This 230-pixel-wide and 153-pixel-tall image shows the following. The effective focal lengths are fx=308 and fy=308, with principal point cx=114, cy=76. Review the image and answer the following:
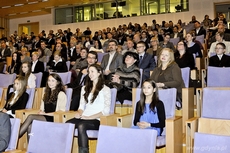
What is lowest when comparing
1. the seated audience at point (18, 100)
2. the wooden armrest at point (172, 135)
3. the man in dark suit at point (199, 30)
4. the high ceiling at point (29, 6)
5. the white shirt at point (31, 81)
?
the wooden armrest at point (172, 135)

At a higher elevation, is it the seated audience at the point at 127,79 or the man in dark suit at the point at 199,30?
the man in dark suit at the point at 199,30

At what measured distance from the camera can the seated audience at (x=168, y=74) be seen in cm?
338

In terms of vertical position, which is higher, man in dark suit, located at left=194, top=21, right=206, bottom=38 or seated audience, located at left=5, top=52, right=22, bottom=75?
man in dark suit, located at left=194, top=21, right=206, bottom=38

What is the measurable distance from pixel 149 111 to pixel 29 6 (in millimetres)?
11255

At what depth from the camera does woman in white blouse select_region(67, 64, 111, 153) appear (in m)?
2.93

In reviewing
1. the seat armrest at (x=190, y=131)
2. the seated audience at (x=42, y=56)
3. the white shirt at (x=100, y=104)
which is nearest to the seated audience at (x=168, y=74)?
the white shirt at (x=100, y=104)

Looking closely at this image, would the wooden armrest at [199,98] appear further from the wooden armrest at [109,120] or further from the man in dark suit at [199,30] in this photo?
the man in dark suit at [199,30]

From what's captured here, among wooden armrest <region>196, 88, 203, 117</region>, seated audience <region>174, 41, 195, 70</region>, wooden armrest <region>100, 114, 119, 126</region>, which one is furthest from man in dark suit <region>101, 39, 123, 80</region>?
wooden armrest <region>100, 114, 119, 126</region>

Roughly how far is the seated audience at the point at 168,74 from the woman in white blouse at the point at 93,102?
65 cm

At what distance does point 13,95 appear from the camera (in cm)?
373

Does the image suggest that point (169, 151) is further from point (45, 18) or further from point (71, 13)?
point (45, 18)

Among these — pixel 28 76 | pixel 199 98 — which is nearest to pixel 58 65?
pixel 28 76

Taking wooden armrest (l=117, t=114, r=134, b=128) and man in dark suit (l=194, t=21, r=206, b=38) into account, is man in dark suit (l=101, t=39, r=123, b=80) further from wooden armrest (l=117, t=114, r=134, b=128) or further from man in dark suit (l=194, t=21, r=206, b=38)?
man in dark suit (l=194, t=21, r=206, b=38)

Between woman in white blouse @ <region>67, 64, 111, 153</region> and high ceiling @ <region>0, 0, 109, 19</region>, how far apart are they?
9.50 meters
